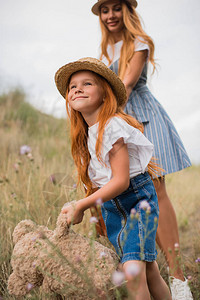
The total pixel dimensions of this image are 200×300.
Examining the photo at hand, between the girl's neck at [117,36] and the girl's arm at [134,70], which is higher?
the girl's neck at [117,36]

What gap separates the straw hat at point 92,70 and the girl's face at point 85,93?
4 cm

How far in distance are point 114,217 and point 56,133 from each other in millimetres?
5208

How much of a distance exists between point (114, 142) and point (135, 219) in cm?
40

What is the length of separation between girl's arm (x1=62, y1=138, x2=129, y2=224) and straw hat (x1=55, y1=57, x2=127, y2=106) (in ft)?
1.27

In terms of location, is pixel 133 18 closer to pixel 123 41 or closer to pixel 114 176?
pixel 123 41

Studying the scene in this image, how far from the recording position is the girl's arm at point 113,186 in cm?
150

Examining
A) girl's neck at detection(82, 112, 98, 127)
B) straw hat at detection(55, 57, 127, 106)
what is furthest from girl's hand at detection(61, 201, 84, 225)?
straw hat at detection(55, 57, 127, 106)

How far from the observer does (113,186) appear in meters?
1.52

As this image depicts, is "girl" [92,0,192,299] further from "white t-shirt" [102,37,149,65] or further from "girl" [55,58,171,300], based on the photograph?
"girl" [55,58,171,300]

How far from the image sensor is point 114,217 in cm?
176

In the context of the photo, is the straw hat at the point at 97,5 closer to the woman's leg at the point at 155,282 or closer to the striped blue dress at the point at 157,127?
the striped blue dress at the point at 157,127

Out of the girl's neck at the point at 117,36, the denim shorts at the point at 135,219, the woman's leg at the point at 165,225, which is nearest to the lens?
the denim shorts at the point at 135,219

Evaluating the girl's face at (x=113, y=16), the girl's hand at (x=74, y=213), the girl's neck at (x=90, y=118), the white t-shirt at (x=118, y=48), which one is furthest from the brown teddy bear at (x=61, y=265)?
the girl's face at (x=113, y=16)

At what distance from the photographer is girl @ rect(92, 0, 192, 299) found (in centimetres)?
237
